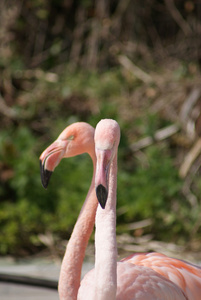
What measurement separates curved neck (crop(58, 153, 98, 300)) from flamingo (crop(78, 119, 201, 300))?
190 mm

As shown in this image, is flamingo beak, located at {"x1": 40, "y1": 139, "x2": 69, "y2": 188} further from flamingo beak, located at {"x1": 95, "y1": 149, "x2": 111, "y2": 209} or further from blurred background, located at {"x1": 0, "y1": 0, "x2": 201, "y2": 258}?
blurred background, located at {"x1": 0, "y1": 0, "x2": 201, "y2": 258}

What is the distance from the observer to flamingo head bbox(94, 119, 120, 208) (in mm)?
1715

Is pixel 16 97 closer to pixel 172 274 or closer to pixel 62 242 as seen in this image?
pixel 62 242

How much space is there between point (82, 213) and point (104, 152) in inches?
28.1

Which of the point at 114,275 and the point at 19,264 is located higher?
the point at 114,275

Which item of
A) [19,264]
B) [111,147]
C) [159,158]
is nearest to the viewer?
[111,147]

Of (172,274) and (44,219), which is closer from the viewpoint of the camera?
(172,274)

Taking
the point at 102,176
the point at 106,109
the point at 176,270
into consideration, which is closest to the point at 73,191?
the point at 106,109

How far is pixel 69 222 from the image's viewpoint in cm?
445

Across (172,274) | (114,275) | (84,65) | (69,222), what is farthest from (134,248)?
(84,65)

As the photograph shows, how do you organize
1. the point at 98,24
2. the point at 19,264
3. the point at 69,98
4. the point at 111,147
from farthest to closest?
the point at 98,24 → the point at 69,98 → the point at 19,264 → the point at 111,147

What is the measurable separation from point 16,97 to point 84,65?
48.9 inches

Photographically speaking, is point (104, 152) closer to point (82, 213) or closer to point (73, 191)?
point (82, 213)

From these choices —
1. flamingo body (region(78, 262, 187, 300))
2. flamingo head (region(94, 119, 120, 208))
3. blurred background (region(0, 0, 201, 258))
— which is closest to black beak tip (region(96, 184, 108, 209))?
flamingo head (region(94, 119, 120, 208))
